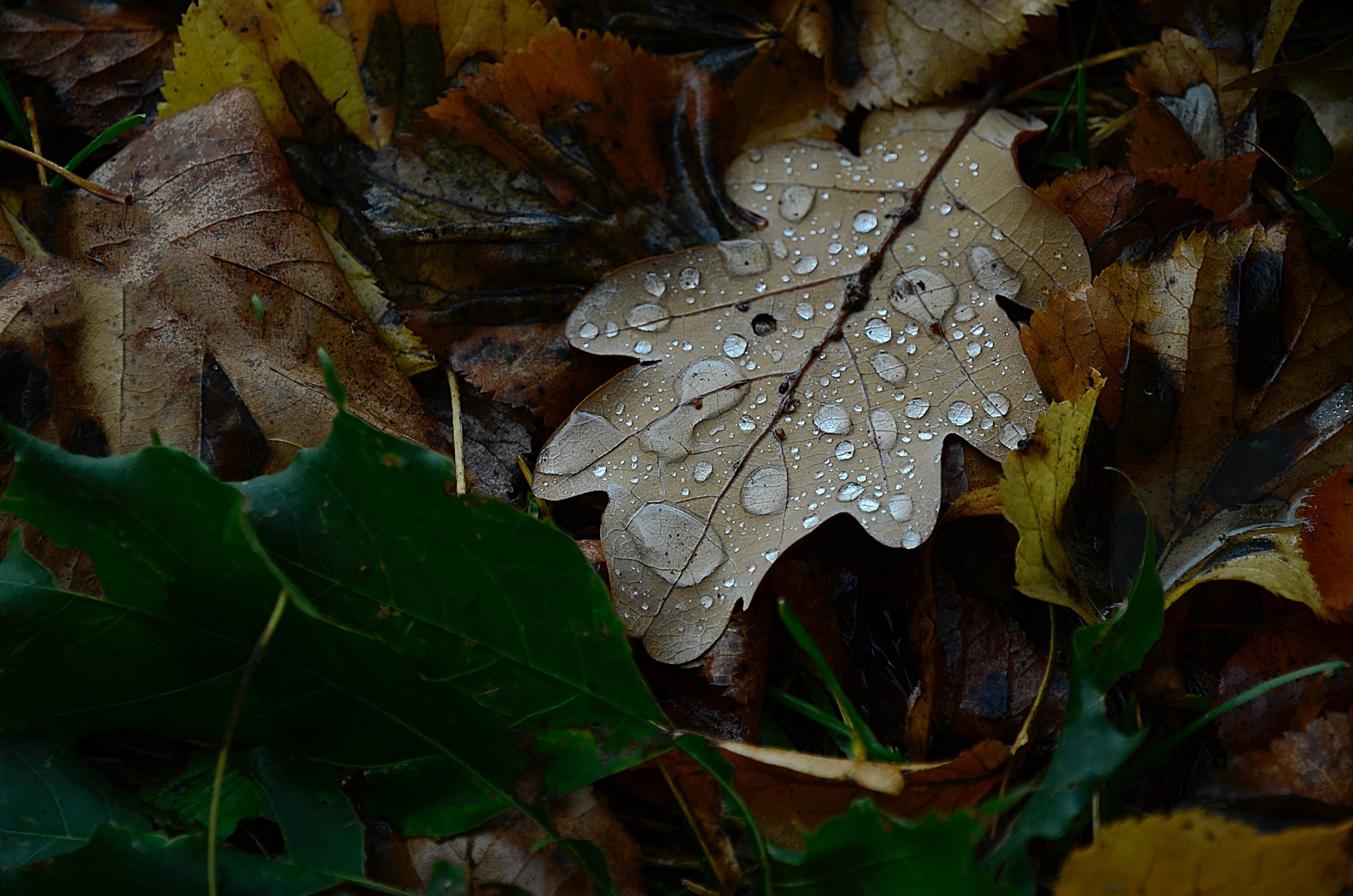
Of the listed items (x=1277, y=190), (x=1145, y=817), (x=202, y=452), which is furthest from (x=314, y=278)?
(x=1277, y=190)

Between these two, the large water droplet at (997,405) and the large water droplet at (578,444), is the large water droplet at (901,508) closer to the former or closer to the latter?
the large water droplet at (997,405)

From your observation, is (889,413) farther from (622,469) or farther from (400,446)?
(400,446)

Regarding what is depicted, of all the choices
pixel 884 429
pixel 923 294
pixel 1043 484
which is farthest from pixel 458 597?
pixel 923 294

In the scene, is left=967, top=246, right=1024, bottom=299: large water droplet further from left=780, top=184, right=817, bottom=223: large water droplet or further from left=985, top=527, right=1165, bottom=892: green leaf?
left=985, top=527, right=1165, bottom=892: green leaf

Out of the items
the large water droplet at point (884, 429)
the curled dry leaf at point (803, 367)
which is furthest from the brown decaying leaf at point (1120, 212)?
the large water droplet at point (884, 429)

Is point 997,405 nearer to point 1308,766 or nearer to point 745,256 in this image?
point 745,256

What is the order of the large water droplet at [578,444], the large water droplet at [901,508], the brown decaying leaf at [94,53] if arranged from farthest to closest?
the brown decaying leaf at [94,53] < the large water droplet at [578,444] < the large water droplet at [901,508]

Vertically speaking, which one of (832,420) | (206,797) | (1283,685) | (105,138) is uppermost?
(105,138)
